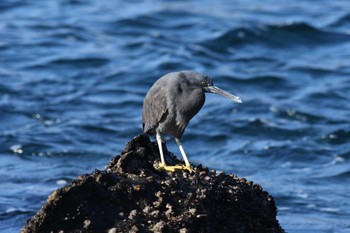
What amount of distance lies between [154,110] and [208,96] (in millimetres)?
8487

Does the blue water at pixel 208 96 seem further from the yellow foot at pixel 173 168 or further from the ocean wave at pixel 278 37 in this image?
the yellow foot at pixel 173 168

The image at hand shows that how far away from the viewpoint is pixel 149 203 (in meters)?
5.90

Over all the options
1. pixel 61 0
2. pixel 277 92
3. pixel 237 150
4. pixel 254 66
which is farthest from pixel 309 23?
pixel 237 150

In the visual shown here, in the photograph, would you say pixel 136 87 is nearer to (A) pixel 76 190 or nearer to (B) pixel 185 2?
(B) pixel 185 2

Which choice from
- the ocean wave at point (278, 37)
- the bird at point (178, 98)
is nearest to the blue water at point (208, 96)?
the ocean wave at point (278, 37)

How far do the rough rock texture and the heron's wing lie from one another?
19.2 inches

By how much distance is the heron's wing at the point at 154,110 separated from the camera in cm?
694

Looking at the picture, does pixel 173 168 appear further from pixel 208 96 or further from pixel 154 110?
pixel 208 96

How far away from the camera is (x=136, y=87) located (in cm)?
1619

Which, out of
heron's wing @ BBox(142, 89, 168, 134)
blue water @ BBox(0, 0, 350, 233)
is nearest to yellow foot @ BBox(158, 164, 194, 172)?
heron's wing @ BBox(142, 89, 168, 134)

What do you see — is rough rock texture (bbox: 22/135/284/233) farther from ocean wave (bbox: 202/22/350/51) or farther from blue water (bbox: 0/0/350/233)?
ocean wave (bbox: 202/22/350/51)

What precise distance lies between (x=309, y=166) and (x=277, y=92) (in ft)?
12.9

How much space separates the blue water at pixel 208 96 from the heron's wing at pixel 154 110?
238 cm

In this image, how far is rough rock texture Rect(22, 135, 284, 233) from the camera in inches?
224
